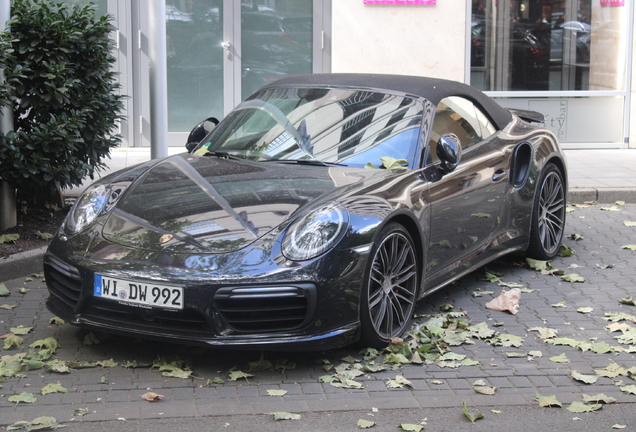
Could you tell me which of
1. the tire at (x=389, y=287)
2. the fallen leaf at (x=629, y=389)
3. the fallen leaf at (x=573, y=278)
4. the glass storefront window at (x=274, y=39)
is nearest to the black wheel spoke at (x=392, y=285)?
the tire at (x=389, y=287)

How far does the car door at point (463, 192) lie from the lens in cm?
535


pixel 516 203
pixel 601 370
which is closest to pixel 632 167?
pixel 516 203

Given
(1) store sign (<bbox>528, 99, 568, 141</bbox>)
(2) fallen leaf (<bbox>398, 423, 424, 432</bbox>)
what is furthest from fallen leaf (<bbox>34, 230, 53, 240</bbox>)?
(1) store sign (<bbox>528, 99, 568, 141</bbox>)

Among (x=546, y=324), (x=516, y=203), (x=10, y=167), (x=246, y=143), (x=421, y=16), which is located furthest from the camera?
(x=421, y=16)

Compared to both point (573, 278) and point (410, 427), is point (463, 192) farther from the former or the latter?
point (410, 427)

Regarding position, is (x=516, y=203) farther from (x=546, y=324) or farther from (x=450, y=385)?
(x=450, y=385)

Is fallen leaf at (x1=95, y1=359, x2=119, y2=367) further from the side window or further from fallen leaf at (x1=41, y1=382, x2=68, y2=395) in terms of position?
the side window

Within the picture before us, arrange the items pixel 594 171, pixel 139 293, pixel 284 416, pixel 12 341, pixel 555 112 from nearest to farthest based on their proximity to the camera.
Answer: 1. pixel 284 416
2. pixel 139 293
3. pixel 12 341
4. pixel 594 171
5. pixel 555 112

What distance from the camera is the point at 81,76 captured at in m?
7.23

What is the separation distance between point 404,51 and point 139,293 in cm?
868

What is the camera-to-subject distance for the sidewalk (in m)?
9.49

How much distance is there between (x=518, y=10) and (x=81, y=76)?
757 cm

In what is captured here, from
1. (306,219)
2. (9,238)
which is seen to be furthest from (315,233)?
(9,238)

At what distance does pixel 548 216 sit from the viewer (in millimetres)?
6891
